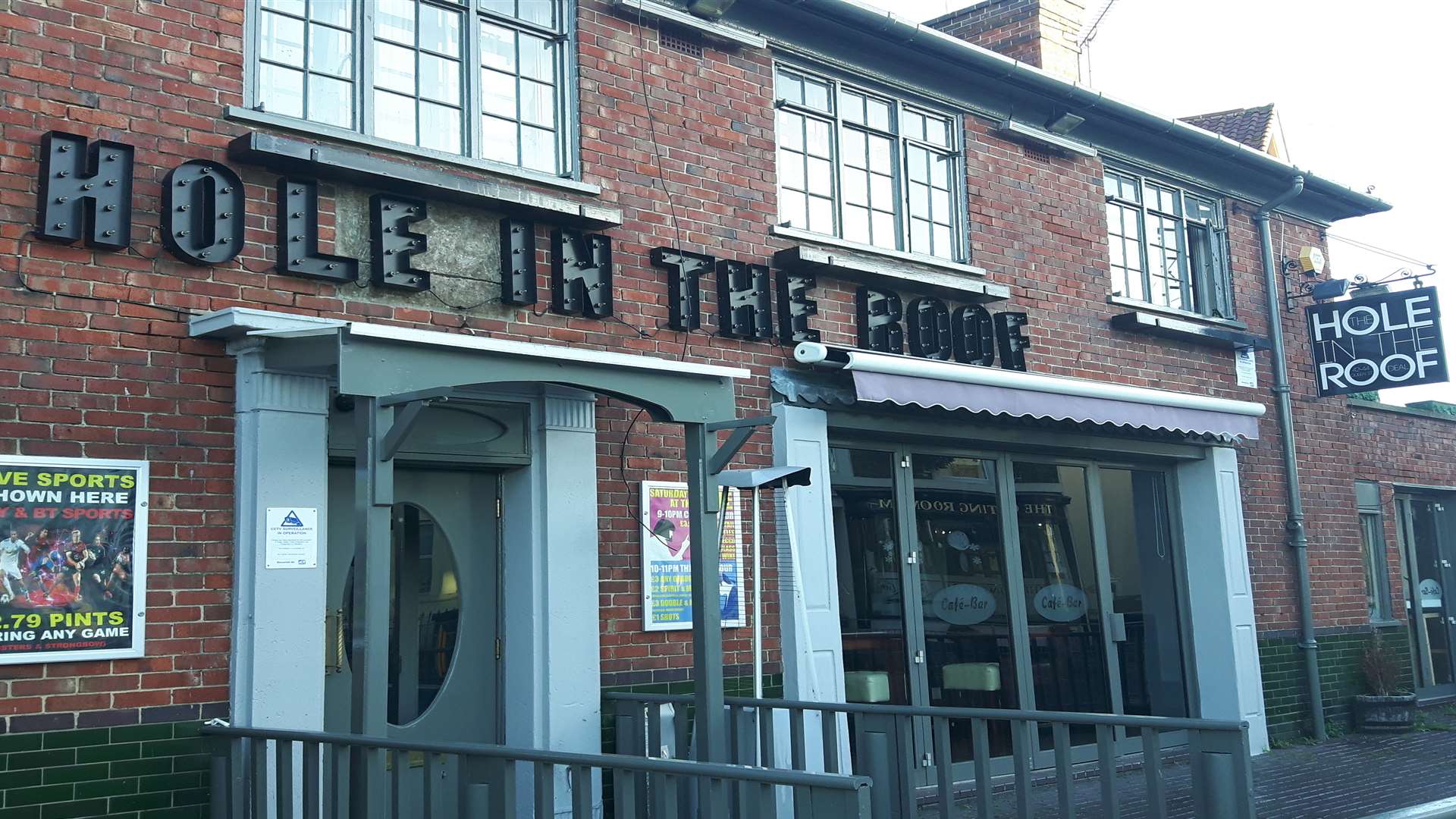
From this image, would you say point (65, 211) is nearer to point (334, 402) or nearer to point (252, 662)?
point (334, 402)

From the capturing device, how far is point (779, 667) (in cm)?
845

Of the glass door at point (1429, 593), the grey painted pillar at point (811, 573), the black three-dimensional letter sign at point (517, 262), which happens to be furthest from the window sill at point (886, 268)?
the glass door at point (1429, 593)

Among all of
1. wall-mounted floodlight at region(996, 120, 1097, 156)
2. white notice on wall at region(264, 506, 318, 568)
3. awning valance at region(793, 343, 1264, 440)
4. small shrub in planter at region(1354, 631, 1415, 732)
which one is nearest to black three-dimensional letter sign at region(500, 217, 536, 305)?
white notice on wall at region(264, 506, 318, 568)

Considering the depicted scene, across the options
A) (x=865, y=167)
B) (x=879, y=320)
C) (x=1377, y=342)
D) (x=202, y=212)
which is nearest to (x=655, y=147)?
(x=865, y=167)

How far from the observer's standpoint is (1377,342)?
1276 centimetres

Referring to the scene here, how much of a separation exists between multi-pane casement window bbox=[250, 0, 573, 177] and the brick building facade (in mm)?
34

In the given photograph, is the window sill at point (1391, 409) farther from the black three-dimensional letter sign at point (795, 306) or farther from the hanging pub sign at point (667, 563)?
the hanging pub sign at point (667, 563)

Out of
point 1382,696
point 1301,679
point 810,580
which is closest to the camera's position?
point 810,580

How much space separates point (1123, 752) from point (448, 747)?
24.1 feet

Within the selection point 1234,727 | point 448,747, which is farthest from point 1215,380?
point 448,747

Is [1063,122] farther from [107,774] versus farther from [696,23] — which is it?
[107,774]

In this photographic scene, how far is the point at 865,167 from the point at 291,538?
5.10 meters

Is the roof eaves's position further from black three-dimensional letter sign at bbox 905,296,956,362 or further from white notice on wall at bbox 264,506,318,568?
white notice on wall at bbox 264,506,318,568

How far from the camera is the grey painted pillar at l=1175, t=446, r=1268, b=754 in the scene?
11281 mm
